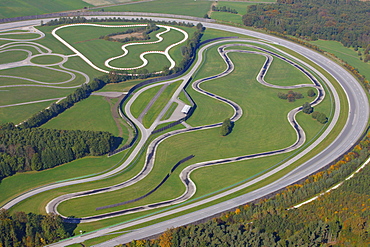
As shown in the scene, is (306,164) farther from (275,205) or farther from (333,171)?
(275,205)

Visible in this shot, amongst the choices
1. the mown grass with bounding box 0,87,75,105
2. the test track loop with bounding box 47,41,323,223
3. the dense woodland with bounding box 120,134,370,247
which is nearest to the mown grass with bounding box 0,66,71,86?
the mown grass with bounding box 0,87,75,105

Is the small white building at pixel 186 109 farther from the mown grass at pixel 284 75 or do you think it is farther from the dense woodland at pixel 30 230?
the dense woodland at pixel 30 230

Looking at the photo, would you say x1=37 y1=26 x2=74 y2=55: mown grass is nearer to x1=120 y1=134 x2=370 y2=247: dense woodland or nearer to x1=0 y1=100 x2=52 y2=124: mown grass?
x1=0 y1=100 x2=52 y2=124: mown grass

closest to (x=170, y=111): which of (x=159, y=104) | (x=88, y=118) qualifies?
(x=159, y=104)

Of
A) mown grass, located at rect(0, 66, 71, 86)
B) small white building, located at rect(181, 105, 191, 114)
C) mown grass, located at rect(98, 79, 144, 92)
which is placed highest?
small white building, located at rect(181, 105, 191, 114)

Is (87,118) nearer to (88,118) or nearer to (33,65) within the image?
(88,118)

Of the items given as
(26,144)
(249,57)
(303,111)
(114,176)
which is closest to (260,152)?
(303,111)
